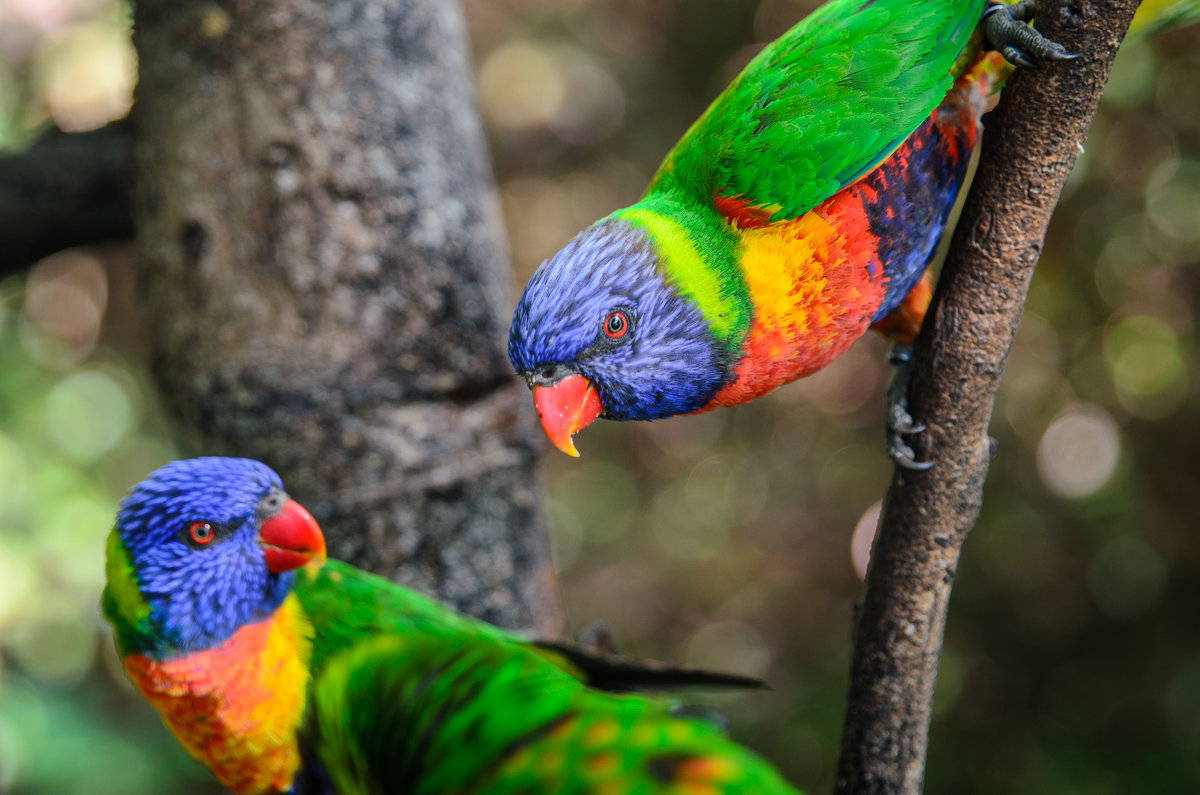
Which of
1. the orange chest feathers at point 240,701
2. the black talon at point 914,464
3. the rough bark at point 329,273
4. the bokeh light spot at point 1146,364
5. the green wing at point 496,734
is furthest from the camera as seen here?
the bokeh light spot at point 1146,364

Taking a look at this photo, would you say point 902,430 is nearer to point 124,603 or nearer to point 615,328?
point 615,328

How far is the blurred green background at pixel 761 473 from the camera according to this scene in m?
2.95

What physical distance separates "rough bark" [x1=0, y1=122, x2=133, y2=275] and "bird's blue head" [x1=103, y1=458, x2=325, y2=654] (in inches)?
43.4

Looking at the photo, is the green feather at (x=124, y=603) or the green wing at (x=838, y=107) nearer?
the green wing at (x=838, y=107)

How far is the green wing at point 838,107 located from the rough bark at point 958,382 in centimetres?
13

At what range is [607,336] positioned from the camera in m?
1.13

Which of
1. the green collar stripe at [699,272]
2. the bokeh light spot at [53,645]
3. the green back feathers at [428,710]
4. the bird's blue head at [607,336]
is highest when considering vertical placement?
the green collar stripe at [699,272]

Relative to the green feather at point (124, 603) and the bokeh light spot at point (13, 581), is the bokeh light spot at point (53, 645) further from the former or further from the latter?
the green feather at point (124, 603)

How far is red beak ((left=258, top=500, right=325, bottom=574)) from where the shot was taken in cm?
159

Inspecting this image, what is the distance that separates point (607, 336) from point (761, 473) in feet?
10.3

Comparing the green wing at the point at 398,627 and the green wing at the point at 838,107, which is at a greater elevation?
the green wing at the point at 838,107

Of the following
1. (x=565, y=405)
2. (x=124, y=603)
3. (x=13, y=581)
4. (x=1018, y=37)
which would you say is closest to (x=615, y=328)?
(x=565, y=405)

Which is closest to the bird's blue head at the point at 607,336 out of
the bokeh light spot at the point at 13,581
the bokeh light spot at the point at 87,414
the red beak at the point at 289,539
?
the red beak at the point at 289,539

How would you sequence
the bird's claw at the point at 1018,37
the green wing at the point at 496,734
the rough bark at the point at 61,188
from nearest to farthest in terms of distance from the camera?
1. the green wing at the point at 496,734
2. the bird's claw at the point at 1018,37
3. the rough bark at the point at 61,188
